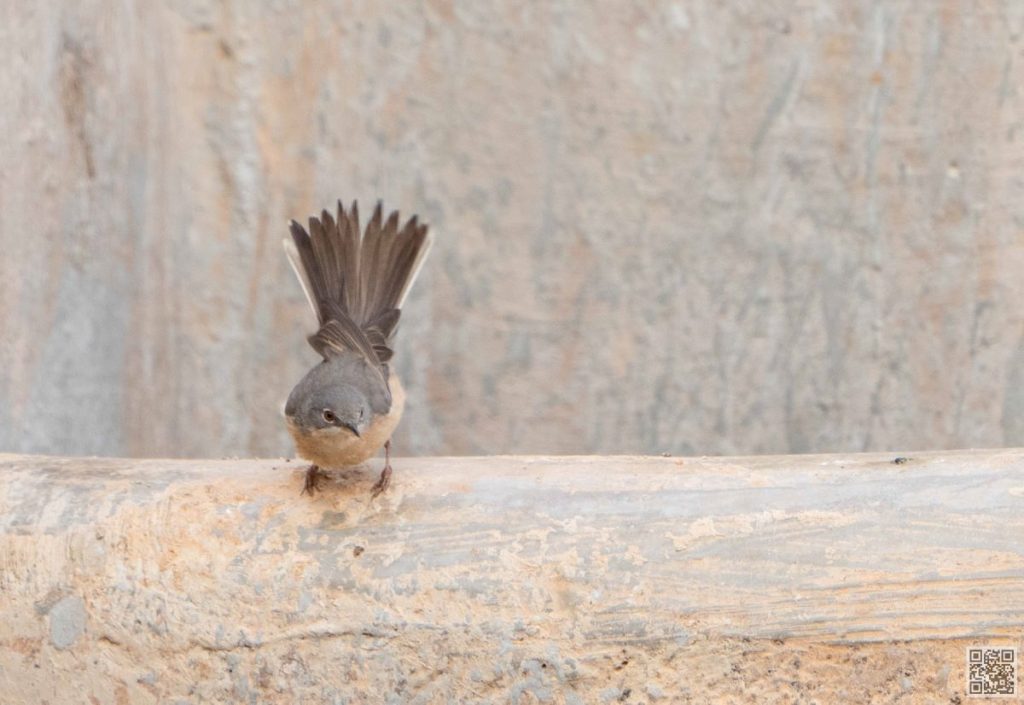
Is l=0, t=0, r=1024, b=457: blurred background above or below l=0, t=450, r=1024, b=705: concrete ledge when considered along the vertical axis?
above

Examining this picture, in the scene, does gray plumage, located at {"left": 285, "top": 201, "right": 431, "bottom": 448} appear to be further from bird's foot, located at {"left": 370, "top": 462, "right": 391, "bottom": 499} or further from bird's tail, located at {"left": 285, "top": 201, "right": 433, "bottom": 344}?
bird's foot, located at {"left": 370, "top": 462, "right": 391, "bottom": 499}

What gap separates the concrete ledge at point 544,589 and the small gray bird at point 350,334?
30cm

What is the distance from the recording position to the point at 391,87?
5484 millimetres

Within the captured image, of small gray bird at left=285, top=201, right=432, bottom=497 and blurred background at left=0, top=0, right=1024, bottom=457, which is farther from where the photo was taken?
blurred background at left=0, top=0, right=1024, bottom=457

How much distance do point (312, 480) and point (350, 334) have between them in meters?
0.63

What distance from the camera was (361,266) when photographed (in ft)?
13.3

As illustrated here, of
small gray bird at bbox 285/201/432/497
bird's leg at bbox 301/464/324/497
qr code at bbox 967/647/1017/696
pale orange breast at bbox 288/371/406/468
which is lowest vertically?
qr code at bbox 967/647/1017/696

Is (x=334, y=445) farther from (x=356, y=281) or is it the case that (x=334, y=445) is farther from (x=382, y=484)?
(x=356, y=281)

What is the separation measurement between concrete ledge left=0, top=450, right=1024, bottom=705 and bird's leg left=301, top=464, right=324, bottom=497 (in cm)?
9

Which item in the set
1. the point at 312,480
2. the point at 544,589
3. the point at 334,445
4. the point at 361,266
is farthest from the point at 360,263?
the point at 544,589

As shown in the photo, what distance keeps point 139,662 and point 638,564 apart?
116cm

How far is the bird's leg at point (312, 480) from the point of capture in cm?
317

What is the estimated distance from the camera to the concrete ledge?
2.75 meters

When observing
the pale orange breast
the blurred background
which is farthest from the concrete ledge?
the blurred background
